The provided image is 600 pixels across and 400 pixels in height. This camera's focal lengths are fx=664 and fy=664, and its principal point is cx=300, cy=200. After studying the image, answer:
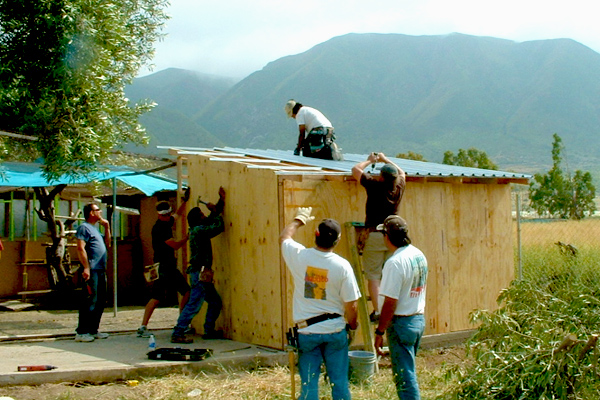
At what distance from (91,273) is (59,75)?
10.4 ft

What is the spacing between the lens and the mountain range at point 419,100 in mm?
111062

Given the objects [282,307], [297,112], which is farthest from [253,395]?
[297,112]

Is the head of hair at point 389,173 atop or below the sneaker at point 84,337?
atop

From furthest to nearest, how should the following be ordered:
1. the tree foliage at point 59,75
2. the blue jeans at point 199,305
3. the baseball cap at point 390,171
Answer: the tree foliage at point 59,75 < the blue jeans at point 199,305 < the baseball cap at point 390,171

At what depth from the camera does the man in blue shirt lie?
8789 millimetres

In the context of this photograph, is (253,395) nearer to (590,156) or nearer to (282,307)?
(282,307)

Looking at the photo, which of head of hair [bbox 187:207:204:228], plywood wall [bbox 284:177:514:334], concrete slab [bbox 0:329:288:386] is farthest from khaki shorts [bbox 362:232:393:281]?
head of hair [bbox 187:207:204:228]

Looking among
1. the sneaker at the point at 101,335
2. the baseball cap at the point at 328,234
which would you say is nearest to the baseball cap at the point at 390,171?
the baseball cap at the point at 328,234

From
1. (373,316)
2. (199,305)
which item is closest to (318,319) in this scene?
(373,316)

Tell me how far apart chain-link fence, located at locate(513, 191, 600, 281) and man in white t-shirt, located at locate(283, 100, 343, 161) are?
9.87 feet

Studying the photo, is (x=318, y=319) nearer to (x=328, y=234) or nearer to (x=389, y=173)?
(x=328, y=234)

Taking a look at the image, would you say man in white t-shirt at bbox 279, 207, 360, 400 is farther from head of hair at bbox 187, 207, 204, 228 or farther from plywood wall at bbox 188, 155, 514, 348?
head of hair at bbox 187, 207, 204, 228

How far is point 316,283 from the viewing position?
5.03 meters

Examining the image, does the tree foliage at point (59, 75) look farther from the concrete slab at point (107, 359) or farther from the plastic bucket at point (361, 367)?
the plastic bucket at point (361, 367)
